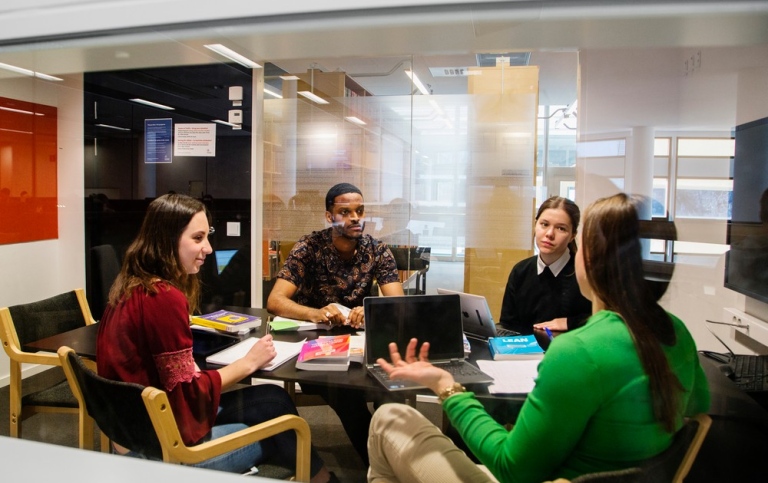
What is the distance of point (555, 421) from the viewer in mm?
913

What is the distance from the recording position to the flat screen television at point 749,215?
0.85 metres

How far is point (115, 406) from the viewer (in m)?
1.32

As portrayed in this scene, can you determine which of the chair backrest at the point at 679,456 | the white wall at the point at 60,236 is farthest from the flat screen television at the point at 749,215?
the white wall at the point at 60,236

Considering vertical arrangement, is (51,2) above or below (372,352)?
above

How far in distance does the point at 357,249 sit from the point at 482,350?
1.91 ft

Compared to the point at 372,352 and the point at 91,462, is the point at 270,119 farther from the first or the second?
the point at 91,462

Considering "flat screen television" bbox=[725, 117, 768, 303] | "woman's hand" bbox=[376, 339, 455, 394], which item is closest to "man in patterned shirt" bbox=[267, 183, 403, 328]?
"woman's hand" bbox=[376, 339, 455, 394]

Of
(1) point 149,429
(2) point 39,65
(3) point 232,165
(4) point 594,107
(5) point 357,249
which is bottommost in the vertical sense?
(1) point 149,429

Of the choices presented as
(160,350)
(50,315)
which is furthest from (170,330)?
(50,315)

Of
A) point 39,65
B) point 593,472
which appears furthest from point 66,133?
point 593,472

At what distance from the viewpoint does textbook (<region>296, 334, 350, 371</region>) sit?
1.50m

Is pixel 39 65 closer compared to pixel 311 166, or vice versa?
pixel 39 65

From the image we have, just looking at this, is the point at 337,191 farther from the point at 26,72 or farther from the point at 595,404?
the point at 595,404

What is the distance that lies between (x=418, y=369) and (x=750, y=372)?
0.69m
